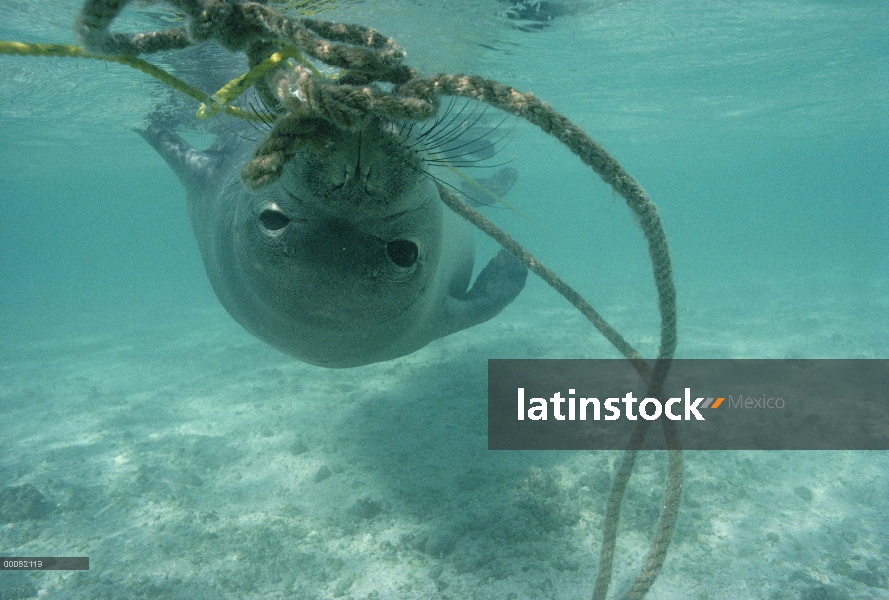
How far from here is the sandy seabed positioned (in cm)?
495

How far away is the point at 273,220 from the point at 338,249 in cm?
32

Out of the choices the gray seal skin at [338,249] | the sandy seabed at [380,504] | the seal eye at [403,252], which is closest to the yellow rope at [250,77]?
the gray seal skin at [338,249]

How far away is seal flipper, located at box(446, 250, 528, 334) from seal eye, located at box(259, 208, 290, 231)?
2.50 metres

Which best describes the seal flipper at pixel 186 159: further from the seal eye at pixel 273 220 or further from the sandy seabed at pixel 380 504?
the sandy seabed at pixel 380 504

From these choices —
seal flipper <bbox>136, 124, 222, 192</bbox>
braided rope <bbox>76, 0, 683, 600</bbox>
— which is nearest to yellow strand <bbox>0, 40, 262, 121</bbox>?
braided rope <bbox>76, 0, 683, 600</bbox>

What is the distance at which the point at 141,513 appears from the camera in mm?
6336

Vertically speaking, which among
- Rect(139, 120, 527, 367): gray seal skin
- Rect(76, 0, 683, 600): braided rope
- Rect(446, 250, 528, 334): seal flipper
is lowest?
Rect(446, 250, 528, 334): seal flipper

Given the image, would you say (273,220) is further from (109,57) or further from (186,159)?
(186,159)

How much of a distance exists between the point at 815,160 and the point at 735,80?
1925 inches

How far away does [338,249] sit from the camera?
2061 millimetres

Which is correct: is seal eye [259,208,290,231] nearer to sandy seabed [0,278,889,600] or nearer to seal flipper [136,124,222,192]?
seal flipper [136,124,222,192]

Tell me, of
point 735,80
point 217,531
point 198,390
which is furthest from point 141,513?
point 735,80

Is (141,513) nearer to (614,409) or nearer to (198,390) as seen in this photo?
(198,390)

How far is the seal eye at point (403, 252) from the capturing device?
7.00 feet
